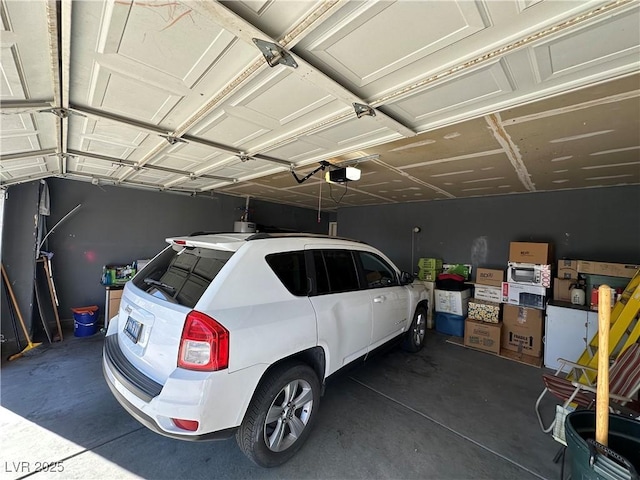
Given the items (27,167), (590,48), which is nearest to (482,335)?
(590,48)

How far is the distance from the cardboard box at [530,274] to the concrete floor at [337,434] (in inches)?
62.9

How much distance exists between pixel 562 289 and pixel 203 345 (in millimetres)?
5208

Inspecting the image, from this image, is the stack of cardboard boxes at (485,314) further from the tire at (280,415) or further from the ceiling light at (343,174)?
the tire at (280,415)

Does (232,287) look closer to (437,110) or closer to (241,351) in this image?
(241,351)

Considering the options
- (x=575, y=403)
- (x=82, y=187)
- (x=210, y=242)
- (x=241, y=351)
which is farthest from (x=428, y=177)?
(x=82, y=187)

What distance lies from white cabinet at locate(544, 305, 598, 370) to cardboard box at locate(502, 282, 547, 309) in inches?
11.8

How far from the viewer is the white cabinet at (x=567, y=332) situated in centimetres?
355

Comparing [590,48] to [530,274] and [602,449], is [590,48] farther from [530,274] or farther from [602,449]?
[530,274]

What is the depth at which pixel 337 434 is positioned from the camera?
2.25 m

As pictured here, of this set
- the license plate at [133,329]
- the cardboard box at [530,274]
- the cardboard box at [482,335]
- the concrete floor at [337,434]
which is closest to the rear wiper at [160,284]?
the license plate at [133,329]

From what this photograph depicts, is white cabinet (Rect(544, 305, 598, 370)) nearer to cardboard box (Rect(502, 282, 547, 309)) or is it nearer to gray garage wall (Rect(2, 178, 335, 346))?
cardboard box (Rect(502, 282, 547, 309))

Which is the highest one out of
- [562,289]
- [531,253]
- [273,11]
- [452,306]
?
[273,11]

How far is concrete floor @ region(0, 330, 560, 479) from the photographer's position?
6.16ft

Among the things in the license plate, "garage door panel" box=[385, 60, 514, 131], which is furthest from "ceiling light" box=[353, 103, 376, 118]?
the license plate
